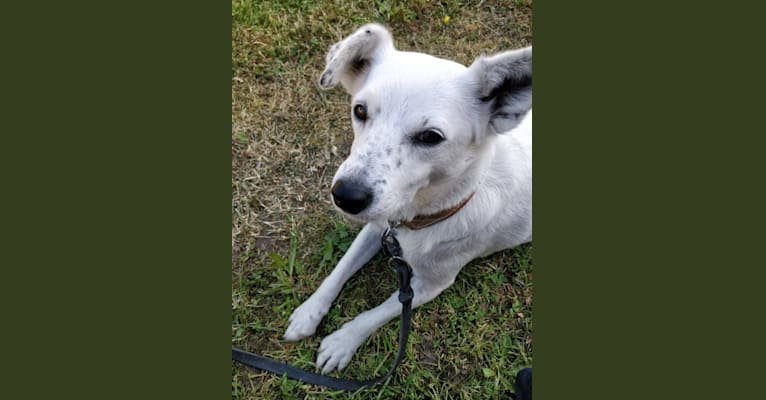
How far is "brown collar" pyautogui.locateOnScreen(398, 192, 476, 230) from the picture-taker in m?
2.46

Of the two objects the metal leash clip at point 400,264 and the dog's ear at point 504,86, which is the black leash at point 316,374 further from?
the dog's ear at point 504,86

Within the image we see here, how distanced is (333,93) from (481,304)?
1955 millimetres

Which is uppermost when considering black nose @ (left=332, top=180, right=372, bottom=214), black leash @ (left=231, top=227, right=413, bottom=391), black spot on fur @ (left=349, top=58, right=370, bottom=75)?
black spot on fur @ (left=349, top=58, right=370, bottom=75)

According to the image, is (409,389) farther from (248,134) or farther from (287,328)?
(248,134)

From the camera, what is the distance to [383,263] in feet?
10.8

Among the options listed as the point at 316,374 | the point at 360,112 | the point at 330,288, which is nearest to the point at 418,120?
the point at 360,112

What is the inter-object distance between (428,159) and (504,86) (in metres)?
0.48

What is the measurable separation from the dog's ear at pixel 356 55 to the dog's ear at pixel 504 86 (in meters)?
0.48

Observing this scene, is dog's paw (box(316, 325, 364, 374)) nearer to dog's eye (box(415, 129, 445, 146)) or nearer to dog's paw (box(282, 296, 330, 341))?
dog's paw (box(282, 296, 330, 341))

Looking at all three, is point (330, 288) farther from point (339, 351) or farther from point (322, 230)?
point (322, 230)

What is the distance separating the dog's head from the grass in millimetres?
1189

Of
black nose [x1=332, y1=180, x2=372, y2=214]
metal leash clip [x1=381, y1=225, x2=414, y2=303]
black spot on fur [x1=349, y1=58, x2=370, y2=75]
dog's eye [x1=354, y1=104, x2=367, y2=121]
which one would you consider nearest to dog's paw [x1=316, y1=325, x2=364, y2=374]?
metal leash clip [x1=381, y1=225, x2=414, y2=303]

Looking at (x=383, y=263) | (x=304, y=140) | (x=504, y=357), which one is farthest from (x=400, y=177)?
(x=304, y=140)

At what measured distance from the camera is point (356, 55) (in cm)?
234
